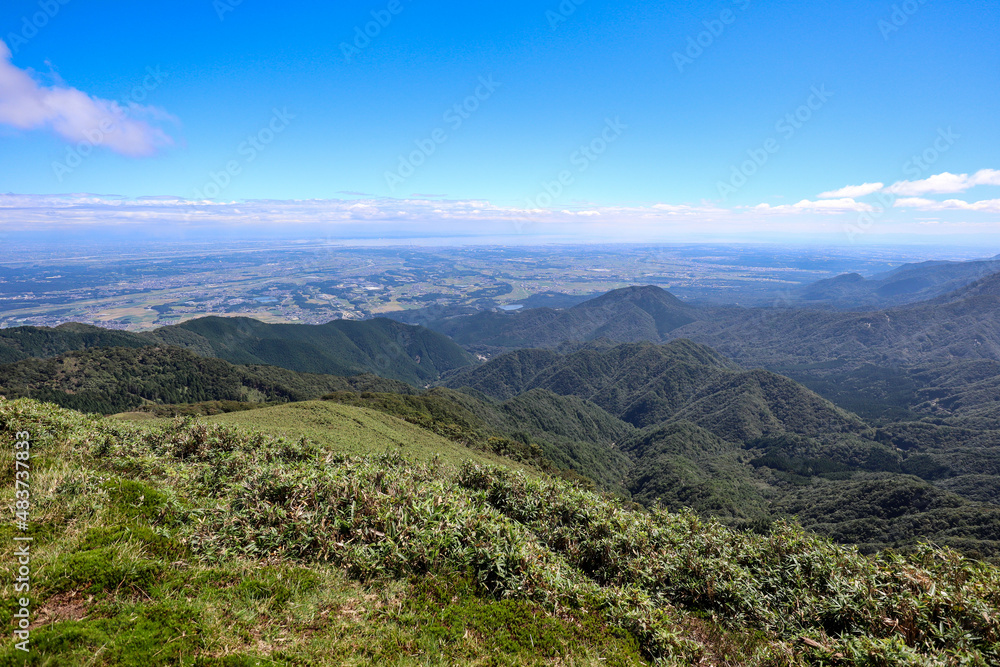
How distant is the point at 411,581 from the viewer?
766cm

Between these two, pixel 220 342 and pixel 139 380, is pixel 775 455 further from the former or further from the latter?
pixel 220 342

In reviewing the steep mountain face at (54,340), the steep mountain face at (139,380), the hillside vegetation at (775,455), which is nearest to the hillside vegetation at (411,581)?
the hillside vegetation at (775,455)

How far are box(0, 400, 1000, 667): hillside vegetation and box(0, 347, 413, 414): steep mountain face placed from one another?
303 feet

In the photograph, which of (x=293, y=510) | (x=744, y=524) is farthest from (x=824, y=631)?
(x=744, y=524)

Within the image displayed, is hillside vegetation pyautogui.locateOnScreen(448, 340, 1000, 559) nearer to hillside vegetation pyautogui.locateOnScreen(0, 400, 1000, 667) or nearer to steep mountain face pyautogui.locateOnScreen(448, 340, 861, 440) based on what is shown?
steep mountain face pyautogui.locateOnScreen(448, 340, 861, 440)

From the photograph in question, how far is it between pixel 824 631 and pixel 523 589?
245 inches

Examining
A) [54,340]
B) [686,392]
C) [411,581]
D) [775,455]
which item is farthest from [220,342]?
[775,455]

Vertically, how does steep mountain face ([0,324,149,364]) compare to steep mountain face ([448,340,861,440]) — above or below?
above

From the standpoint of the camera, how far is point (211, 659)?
491 centimetres

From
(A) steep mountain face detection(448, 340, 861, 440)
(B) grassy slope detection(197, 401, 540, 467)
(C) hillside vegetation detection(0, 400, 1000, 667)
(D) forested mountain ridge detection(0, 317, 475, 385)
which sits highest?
(C) hillside vegetation detection(0, 400, 1000, 667)

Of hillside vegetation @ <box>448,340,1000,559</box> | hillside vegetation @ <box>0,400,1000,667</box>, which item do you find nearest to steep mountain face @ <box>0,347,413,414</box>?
hillside vegetation @ <box>448,340,1000,559</box>

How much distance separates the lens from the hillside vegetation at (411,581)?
5641 mm

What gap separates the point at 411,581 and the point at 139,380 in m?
111

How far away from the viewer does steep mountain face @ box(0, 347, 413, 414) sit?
7550cm
